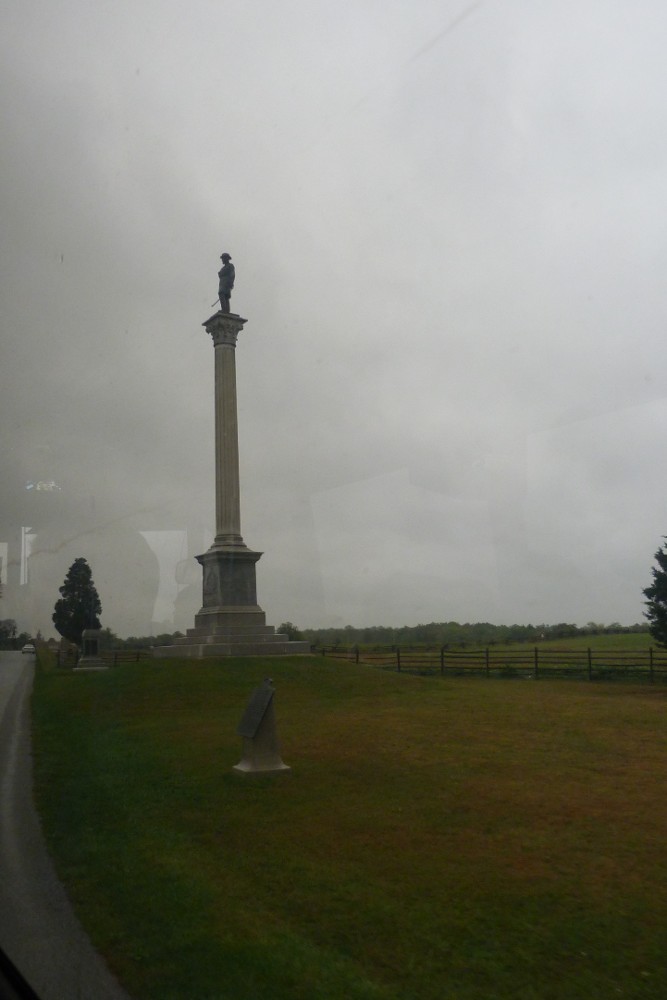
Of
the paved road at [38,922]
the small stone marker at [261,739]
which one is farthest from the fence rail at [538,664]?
the paved road at [38,922]

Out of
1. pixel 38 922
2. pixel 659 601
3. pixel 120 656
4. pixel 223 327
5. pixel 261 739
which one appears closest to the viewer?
pixel 38 922

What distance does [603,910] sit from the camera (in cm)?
517

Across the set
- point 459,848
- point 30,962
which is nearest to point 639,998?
point 459,848

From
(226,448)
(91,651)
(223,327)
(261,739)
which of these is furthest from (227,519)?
(261,739)

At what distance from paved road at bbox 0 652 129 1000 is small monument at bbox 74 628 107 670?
26798 mm

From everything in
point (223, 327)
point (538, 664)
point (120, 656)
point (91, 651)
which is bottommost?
point (538, 664)

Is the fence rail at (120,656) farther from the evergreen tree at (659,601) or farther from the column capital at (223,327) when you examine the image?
the evergreen tree at (659,601)

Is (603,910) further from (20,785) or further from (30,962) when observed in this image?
(20,785)

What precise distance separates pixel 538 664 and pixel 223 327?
15.9m

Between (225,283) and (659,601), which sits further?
(225,283)

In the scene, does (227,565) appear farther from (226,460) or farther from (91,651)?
(91,651)

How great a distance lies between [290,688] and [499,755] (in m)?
9.59

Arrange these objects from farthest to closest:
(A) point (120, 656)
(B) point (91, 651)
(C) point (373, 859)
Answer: (A) point (120, 656)
(B) point (91, 651)
(C) point (373, 859)

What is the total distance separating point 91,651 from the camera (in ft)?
119
